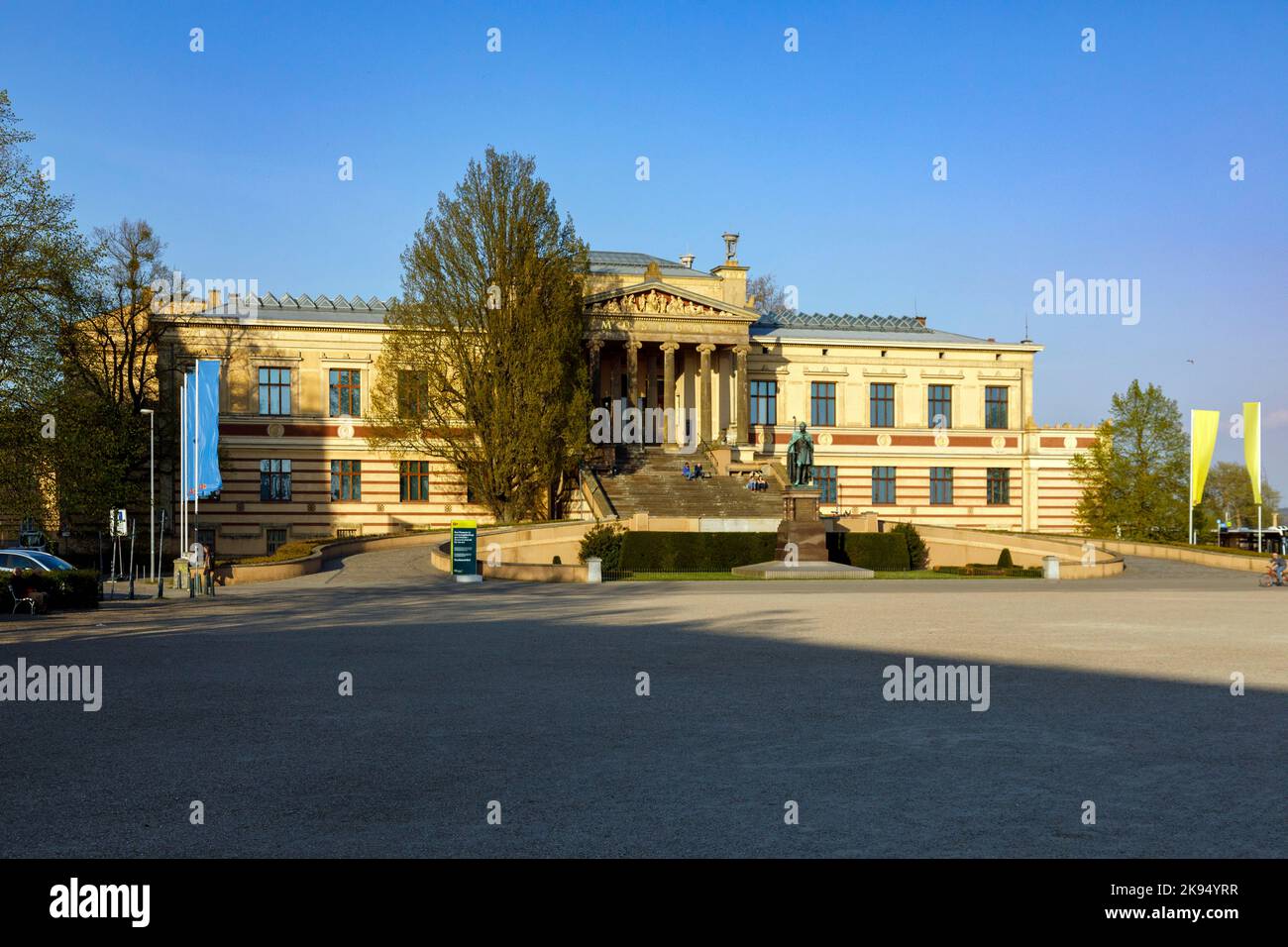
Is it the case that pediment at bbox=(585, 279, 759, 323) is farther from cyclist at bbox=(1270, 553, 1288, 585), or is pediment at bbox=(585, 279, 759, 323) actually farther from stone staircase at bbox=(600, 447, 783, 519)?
cyclist at bbox=(1270, 553, 1288, 585)

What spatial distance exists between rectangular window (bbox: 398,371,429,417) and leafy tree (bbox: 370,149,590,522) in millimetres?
53

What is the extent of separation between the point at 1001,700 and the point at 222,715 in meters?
9.76

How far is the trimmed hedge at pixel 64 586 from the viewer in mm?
30531

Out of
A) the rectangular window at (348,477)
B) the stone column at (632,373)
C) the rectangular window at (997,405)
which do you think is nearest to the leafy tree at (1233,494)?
the rectangular window at (997,405)

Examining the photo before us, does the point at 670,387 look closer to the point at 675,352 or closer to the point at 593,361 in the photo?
the point at 675,352

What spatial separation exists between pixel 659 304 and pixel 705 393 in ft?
20.3

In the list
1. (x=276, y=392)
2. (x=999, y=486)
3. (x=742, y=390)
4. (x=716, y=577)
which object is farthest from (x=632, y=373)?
(x=999, y=486)

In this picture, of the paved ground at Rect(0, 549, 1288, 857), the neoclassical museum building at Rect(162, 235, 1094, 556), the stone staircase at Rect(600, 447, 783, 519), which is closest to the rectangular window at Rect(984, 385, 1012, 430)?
the neoclassical museum building at Rect(162, 235, 1094, 556)

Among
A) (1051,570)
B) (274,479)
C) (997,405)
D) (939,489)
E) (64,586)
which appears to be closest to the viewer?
(64,586)

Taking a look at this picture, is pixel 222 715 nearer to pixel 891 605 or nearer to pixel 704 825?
pixel 704 825

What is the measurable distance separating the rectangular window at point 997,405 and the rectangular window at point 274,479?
45.0 m

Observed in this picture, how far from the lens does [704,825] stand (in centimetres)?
903

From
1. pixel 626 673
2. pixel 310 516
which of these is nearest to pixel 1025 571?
pixel 626 673

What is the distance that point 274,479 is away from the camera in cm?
6969
